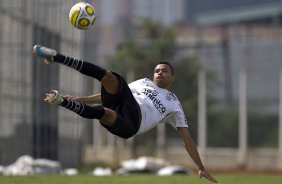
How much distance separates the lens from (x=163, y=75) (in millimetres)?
17562

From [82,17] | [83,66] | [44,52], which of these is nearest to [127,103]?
[83,66]

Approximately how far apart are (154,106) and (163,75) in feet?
2.13

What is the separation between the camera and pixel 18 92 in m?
39.8

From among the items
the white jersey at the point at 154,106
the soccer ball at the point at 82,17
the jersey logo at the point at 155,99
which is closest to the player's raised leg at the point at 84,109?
the white jersey at the point at 154,106

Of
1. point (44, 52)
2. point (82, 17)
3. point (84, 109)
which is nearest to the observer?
point (44, 52)

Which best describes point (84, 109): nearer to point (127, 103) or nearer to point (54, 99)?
point (54, 99)


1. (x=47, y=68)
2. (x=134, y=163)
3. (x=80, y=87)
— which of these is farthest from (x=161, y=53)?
(x=134, y=163)

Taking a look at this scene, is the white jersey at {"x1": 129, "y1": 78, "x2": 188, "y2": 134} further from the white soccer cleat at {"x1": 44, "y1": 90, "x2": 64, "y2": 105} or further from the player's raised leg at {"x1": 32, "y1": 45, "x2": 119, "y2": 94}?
the white soccer cleat at {"x1": 44, "y1": 90, "x2": 64, "y2": 105}

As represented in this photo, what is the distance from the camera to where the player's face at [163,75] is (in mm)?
17547

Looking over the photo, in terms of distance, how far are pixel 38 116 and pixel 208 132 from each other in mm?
20496

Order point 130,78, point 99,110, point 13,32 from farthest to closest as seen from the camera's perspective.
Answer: point 130,78, point 13,32, point 99,110

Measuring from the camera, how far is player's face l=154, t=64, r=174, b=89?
17547 millimetres

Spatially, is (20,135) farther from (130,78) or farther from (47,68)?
(130,78)

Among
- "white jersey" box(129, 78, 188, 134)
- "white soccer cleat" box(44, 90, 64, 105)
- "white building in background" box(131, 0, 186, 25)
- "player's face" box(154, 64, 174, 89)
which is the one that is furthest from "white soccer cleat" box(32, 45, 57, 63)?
"white building in background" box(131, 0, 186, 25)
